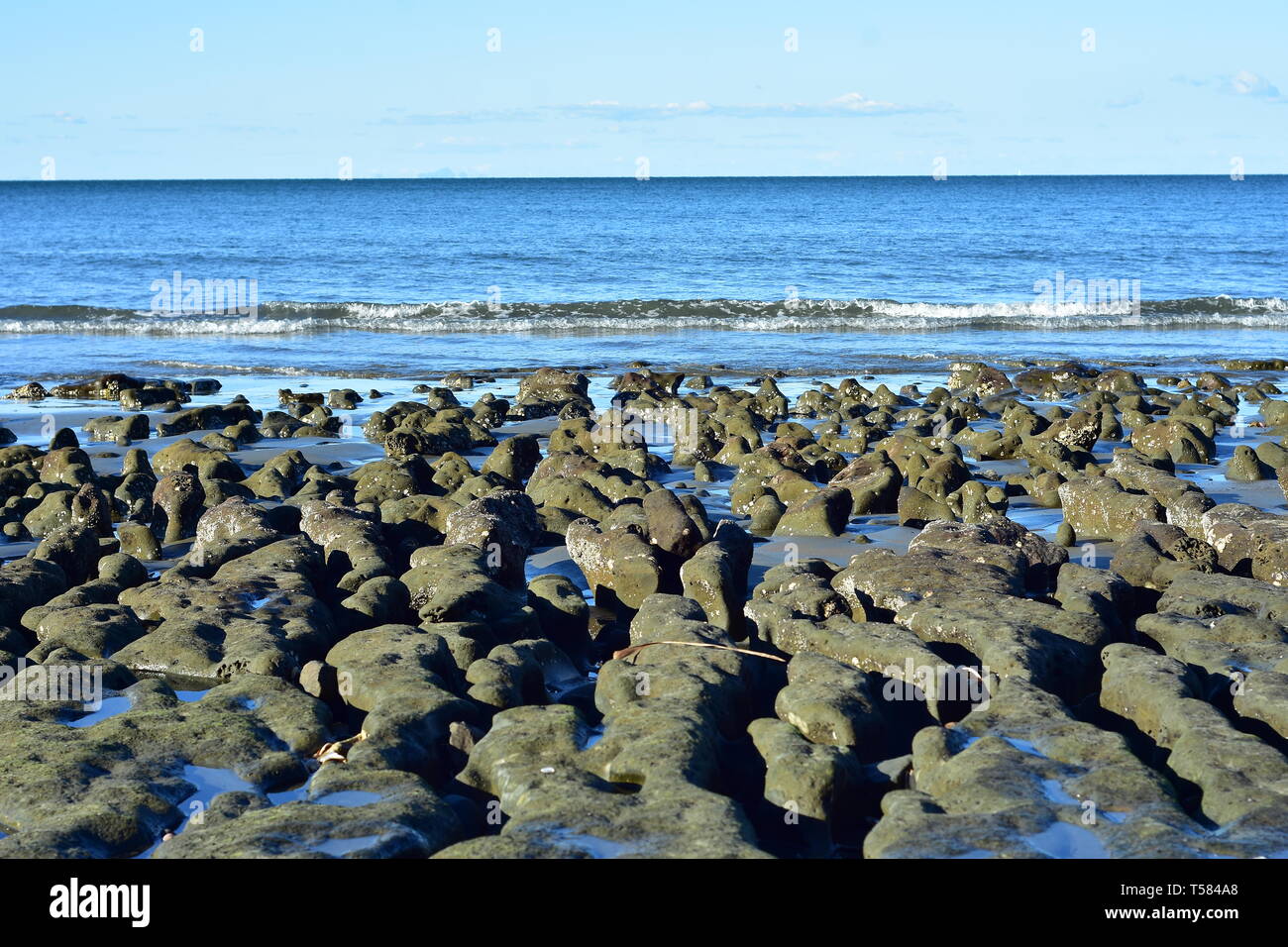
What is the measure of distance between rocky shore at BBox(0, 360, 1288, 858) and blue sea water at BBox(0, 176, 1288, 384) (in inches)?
430

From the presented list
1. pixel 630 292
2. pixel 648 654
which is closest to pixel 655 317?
pixel 630 292

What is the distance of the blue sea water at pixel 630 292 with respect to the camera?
79.3 ft

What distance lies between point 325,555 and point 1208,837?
6.11 meters

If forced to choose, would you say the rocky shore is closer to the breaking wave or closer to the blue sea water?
the blue sea water

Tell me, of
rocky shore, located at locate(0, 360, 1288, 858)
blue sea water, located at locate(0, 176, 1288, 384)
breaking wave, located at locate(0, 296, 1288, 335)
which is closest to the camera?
rocky shore, located at locate(0, 360, 1288, 858)

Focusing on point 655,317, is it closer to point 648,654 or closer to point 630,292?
point 630,292

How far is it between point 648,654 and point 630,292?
91.4 feet

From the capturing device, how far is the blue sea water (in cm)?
2416

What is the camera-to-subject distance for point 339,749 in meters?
5.63

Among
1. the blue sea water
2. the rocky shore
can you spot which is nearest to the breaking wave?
the blue sea water

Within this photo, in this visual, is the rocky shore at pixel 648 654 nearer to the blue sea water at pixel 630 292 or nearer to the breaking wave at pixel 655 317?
the blue sea water at pixel 630 292

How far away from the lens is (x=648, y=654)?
260 inches

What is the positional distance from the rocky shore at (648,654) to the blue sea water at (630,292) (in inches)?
430

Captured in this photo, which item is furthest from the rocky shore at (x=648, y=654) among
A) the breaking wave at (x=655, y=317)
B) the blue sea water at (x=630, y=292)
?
the breaking wave at (x=655, y=317)
